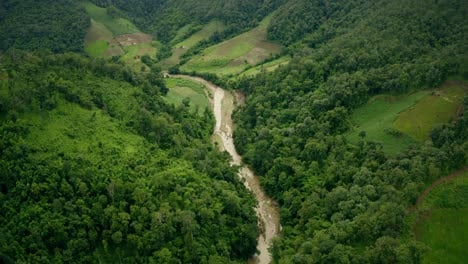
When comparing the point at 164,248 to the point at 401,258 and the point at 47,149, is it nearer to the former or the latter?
the point at 47,149

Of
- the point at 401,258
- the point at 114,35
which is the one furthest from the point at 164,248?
the point at 114,35

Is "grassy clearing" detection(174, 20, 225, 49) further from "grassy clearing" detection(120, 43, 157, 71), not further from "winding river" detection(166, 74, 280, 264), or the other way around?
"winding river" detection(166, 74, 280, 264)

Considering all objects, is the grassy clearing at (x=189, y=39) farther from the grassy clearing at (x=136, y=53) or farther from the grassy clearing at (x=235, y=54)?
the grassy clearing at (x=136, y=53)

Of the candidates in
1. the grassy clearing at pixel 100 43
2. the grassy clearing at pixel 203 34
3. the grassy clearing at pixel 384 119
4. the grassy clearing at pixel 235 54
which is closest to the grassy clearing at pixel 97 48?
the grassy clearing at pixel 100 43

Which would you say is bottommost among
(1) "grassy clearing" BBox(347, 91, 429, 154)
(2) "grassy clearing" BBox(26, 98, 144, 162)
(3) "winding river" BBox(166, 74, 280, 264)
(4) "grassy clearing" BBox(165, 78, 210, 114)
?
(3) "winding river" BBox(166, 74, 280, 264)

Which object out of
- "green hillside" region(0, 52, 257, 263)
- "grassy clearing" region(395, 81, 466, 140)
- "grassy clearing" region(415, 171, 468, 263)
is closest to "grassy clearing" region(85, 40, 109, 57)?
"green hillside" region(0, 52, 257, 263)

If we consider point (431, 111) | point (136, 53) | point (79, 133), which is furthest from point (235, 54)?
point (79, 133)
